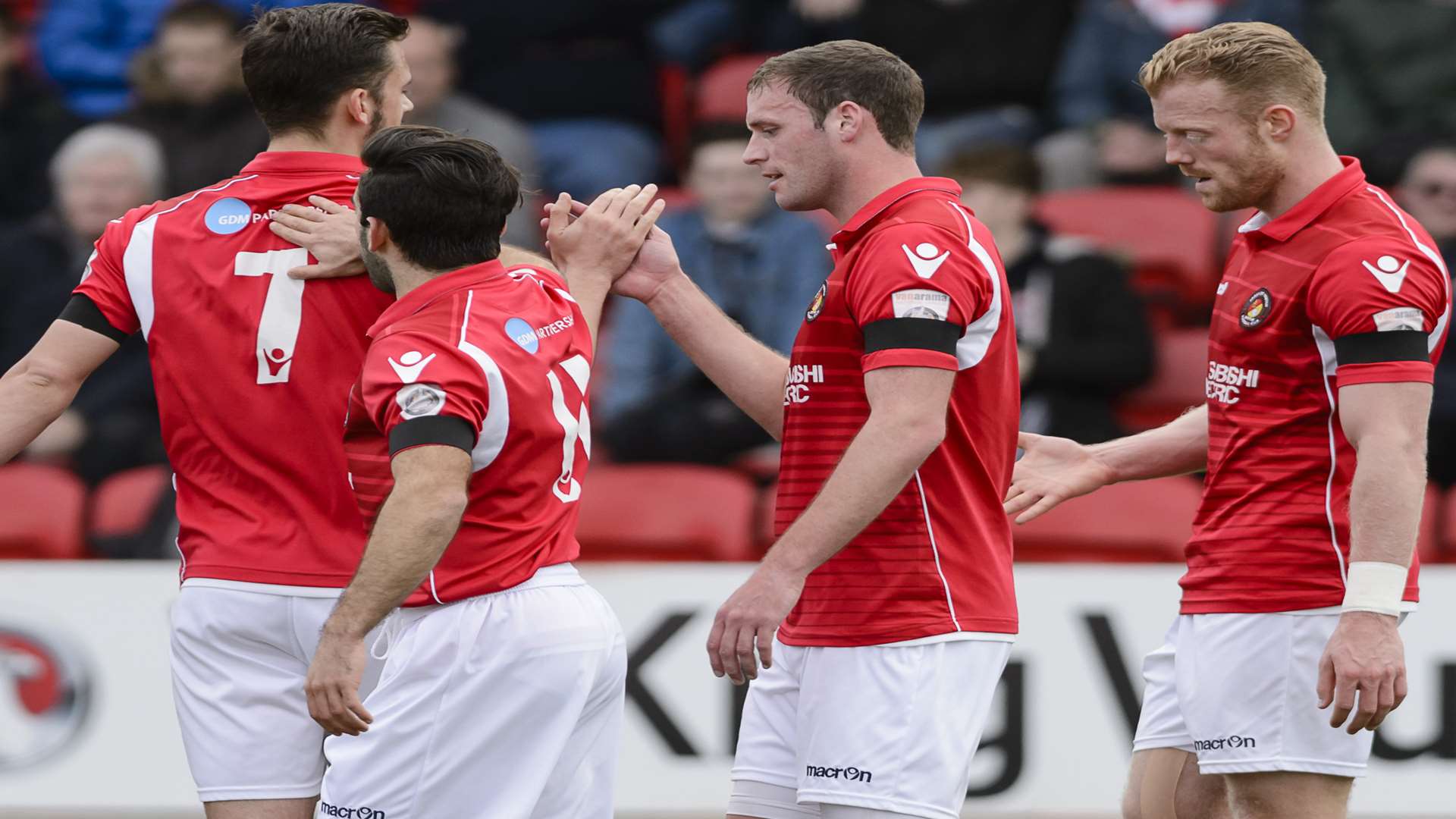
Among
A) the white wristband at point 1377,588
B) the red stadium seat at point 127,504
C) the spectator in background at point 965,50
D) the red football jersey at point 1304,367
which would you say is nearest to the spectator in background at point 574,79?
the spectator in background at point 965,50

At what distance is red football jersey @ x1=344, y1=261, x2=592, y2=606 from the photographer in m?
3.40

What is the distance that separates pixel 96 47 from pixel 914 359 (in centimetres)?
750

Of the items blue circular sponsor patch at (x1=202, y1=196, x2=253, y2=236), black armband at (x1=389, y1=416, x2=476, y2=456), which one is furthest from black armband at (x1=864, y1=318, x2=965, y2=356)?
blue circular sponsor patch at (x1=202, y1=196, x2=253, y2=236)

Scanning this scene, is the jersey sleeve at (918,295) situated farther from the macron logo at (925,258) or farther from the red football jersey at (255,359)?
the red football jersey at (255,359)

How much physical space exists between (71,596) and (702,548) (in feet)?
7.51

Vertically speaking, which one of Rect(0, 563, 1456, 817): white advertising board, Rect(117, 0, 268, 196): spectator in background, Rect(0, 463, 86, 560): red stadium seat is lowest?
Rect(0, 563, 1456, 817): white advertising board

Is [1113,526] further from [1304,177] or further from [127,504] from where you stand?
[127,504]

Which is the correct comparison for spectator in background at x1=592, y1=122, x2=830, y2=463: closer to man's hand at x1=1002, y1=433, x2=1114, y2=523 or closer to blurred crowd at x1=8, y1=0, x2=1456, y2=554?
blurred crowd at x1=8, y1=0, x2=1456, y2=554

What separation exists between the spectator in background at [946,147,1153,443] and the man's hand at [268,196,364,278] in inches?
163

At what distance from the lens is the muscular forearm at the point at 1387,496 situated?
3.50 meters

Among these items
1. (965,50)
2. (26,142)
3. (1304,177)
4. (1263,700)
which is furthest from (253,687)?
(26,142)

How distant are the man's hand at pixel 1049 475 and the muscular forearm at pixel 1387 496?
0.79 meters

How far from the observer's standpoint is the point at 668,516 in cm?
714

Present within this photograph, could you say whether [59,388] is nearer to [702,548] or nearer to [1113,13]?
[702,548]
